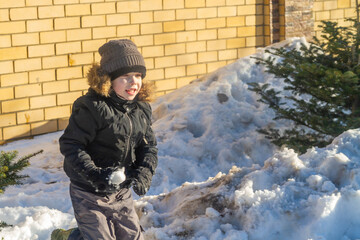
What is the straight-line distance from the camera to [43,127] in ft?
27.1

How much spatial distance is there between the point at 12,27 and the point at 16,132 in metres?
1.23

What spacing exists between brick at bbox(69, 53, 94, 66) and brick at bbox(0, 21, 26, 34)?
28.5 inches

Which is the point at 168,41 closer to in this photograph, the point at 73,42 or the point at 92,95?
the point at 73,42

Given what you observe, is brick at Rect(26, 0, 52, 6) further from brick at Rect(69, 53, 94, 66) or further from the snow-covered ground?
the snow-covered ground

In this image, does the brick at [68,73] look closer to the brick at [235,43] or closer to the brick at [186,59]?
the brick at [186,59]

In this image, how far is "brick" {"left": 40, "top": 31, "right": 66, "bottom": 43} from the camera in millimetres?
8164

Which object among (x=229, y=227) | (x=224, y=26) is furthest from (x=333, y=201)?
(x=224, y=26)

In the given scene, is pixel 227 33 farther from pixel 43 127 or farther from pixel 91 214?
pixel 91 214

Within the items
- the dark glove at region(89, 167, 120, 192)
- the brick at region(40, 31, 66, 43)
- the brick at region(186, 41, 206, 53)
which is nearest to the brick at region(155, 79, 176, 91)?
the brick at region(186, 41, 206, 53)

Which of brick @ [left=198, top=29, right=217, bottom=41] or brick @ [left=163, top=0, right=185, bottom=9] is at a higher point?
brick @ [left=163, top=0, right=185, bottom=9]

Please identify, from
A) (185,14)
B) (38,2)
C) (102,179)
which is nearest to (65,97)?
(38,2)

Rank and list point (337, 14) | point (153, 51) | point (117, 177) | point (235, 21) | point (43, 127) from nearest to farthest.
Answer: point (117, 177) → point (43, 127) → point (153, 51) → point (235, 21) → point (337, 14)

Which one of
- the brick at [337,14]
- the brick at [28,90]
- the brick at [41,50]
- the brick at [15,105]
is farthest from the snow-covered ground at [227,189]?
the brick at [337,14]

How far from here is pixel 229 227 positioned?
12.6 feet
